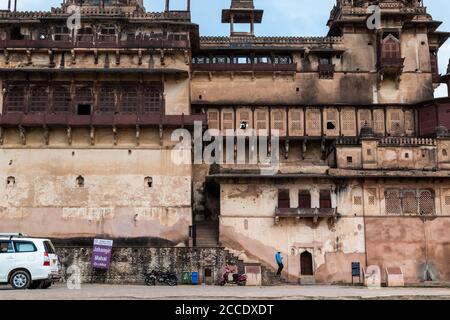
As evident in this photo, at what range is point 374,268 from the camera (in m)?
39.2

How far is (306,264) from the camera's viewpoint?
39.8 meters

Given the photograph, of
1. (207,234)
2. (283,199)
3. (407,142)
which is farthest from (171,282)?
(407,142)

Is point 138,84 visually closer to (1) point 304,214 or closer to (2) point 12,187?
(2) point 12,187

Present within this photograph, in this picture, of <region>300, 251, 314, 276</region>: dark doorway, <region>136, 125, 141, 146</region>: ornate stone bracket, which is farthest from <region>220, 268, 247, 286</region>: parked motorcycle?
<region>136, 125, 141, 146</region>: ornate stone bracket

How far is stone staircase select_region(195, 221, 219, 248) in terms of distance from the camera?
40.1m

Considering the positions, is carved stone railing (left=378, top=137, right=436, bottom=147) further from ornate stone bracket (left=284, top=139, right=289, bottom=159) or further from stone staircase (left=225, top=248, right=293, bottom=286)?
stone staircase (left=225, top=248, right=293, bottom=286)

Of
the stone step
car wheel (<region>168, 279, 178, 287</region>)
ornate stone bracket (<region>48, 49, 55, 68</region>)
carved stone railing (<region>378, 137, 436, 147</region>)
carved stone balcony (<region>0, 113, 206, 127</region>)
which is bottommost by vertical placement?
the stone step

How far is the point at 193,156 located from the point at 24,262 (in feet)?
75.7

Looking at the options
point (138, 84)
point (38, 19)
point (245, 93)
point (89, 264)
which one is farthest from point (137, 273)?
point (38, 19)

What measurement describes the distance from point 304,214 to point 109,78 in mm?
16112

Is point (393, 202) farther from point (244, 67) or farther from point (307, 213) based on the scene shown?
point (244, 67)

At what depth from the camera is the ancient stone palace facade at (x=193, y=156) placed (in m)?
39.9

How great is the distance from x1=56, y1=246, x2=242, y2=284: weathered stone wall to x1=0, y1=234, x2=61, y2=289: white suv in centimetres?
1242
